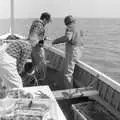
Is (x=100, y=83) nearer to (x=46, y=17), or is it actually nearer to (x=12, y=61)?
(x=46, y=17)

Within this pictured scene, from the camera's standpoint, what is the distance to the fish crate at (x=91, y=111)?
3.11m

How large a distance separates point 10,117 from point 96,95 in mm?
2175

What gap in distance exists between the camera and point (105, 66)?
14.1 metres

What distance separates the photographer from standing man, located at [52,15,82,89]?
3.94m

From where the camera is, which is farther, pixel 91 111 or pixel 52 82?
pixel 52 82

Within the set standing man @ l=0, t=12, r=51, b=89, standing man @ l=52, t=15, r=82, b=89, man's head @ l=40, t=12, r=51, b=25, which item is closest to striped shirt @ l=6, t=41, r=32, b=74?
standing man @ l=0, t=12, r=51, b=89

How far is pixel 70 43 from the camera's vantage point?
13.3 feet

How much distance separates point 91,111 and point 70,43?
1.23 m

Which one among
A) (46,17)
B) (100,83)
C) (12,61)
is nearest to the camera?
(12,61)

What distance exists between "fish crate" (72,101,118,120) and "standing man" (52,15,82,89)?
0.84m

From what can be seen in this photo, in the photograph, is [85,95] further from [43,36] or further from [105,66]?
[105,66]

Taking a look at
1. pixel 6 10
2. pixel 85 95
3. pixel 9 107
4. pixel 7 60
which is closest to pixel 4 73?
pixel 7 60

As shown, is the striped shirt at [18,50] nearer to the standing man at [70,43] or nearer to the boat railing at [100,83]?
the standing man at [70,43]

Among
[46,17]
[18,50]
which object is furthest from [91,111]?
[46,17]
